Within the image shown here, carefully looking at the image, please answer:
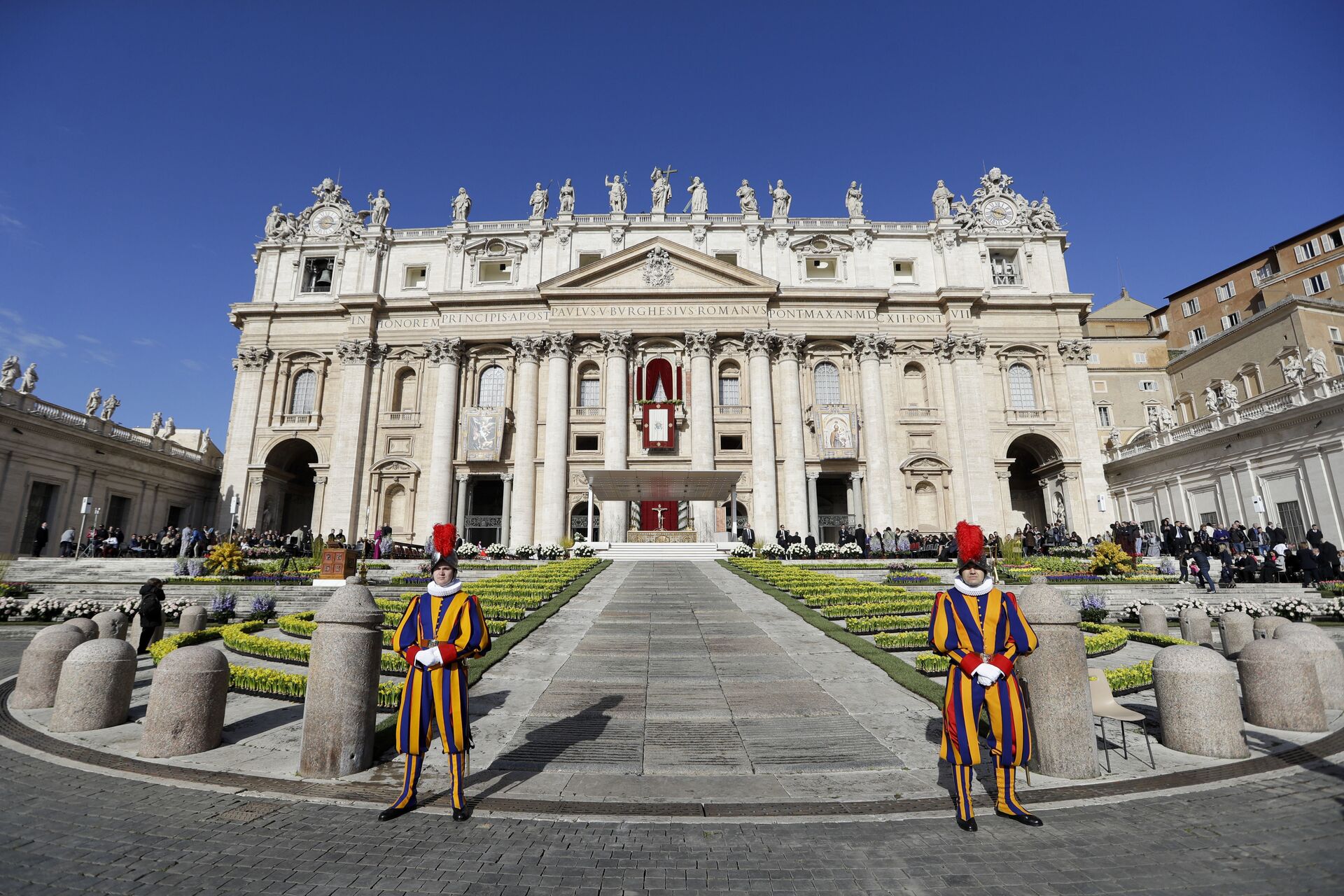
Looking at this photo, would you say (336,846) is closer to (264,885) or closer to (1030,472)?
(264,885)

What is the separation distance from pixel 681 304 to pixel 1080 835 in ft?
130

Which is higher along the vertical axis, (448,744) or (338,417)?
(338,417)

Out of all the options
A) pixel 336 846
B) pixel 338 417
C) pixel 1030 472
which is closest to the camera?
pixel 336 846

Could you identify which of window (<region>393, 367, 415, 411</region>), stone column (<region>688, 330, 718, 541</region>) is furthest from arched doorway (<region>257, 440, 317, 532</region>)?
stone column (<region>688, 330, 718, 541</region>)

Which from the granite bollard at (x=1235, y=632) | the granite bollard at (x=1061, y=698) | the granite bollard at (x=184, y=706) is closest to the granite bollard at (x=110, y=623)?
the granite bollard at (x=184, y=706)

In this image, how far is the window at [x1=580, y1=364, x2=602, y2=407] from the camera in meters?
42.7

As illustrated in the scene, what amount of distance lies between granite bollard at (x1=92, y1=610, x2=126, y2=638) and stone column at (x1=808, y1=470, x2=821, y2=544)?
34.0 m

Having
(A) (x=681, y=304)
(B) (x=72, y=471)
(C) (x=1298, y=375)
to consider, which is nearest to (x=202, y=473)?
(B) (x=72, y=471)

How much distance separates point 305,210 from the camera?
151 ft

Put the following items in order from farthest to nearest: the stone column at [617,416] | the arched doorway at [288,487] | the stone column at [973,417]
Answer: the arched doorway at [288,487] < the stone column at [973,417] < the stone column at [617,416]

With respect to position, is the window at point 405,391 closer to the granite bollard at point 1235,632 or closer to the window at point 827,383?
the window at point 827,383

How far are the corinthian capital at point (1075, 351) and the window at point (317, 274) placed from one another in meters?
51.6

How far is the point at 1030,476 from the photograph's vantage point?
44.9 metres

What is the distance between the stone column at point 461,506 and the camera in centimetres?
4038
